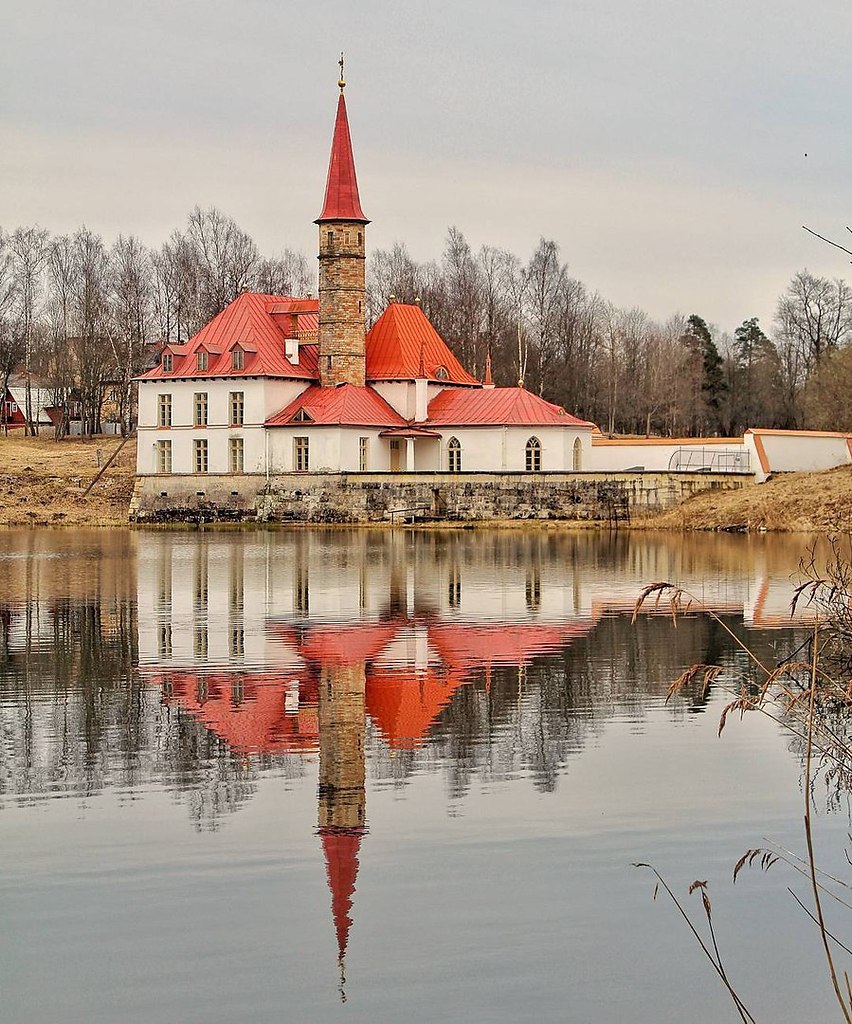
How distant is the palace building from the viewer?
6028 centimetres

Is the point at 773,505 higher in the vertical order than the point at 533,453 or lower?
lower

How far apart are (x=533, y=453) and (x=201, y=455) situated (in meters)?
12.6

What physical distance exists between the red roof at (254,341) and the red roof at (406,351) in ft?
8.29

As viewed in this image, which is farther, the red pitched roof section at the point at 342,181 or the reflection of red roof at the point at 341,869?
the red pitched roof section at the point at 342,181

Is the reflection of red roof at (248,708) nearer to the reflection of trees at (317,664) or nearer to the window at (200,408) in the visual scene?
the reflection of trees at (317,664)

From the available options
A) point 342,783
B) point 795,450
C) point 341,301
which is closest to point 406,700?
point 342,783

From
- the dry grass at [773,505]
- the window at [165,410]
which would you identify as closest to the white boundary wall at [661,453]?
the dry grass at [773,505]

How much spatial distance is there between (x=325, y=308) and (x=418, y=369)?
4.20m

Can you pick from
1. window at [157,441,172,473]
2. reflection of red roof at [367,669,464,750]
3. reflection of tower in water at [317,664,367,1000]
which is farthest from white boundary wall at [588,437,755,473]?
reflection of tower in water at [317,664,367,1000]

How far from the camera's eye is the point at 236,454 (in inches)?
2438

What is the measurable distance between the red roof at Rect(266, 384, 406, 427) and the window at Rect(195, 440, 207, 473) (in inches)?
122

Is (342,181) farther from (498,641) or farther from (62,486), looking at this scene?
(498,641)

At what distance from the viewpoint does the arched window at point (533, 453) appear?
6019 centimetres

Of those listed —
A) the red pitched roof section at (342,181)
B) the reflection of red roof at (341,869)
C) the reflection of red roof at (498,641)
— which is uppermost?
the red pitched roof section at (342,181)
